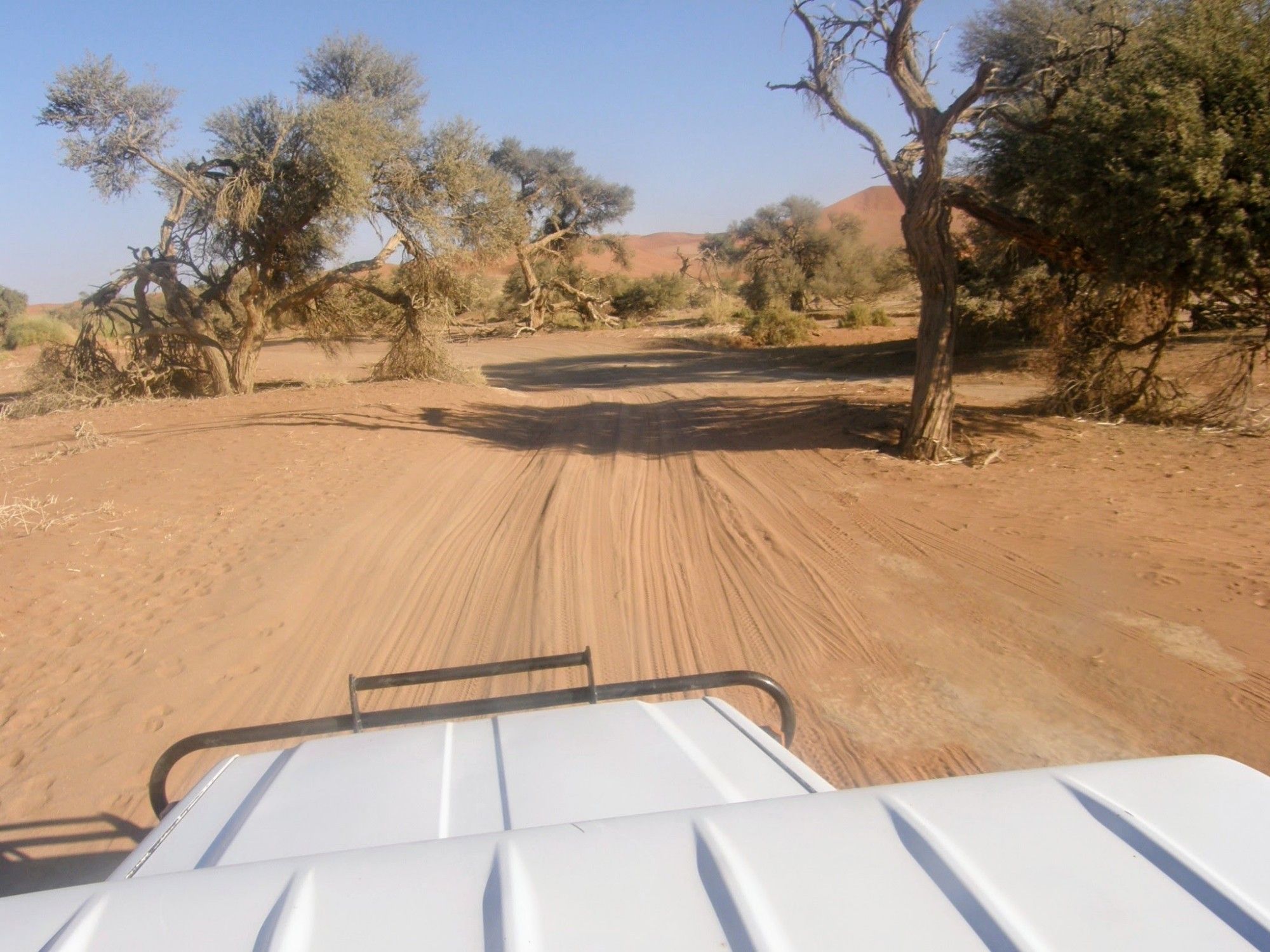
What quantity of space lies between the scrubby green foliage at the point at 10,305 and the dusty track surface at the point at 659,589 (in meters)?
39.4

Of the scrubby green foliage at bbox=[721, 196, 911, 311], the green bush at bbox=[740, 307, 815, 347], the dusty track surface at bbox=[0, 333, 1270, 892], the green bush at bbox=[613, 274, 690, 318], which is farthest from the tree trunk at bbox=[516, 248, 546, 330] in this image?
the dusty track surface at bbox=[0, 333, 1270, 892]

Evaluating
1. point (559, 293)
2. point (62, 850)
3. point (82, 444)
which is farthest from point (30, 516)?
point (559, 293)

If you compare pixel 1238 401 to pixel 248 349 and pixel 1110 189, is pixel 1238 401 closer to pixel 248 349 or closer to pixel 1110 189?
pixel 1110 189

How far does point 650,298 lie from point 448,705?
45.5m

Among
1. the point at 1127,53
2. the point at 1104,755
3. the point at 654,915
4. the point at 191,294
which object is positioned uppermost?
the point at 1127,53

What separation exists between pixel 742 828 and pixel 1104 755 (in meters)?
3.81

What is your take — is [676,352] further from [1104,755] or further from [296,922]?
[296,922]

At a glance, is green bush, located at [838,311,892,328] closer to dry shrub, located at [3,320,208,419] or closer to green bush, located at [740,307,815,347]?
green bush, located at [740,307,815,347]

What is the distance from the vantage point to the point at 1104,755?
4.61m

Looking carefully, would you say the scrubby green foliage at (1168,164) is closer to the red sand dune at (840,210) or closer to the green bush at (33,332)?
the green bush at (33,332)

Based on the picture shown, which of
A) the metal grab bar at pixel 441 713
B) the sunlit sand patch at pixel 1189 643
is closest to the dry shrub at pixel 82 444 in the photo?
the metal grab bar at pixel 441 713

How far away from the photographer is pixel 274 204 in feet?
63.6

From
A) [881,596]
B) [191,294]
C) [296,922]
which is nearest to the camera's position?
[296,922]

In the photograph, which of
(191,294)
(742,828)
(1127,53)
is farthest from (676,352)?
(742,828)
